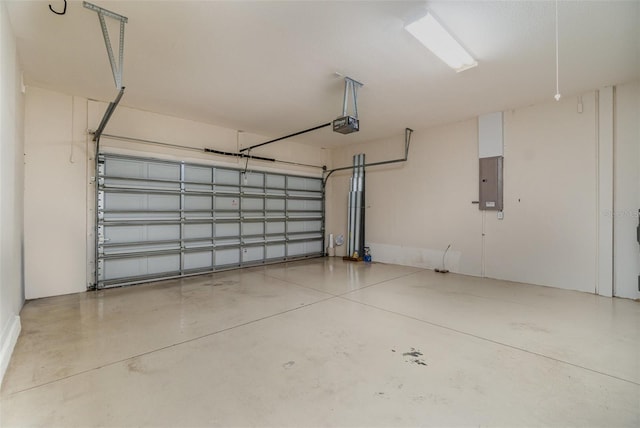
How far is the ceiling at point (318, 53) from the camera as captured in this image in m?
2.40

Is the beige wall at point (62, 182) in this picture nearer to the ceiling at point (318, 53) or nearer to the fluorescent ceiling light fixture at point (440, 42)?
the ceiling at point (318, 53)

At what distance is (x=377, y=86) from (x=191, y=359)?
3695 mm

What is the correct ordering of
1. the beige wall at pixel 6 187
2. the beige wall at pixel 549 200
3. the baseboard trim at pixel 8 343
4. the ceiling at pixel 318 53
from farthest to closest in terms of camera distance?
the beige wall at pixel 549 200
the ceiling at pixel 318 53
the beige wall at pixel 6 187
the baseboard trim at pixel 8 343

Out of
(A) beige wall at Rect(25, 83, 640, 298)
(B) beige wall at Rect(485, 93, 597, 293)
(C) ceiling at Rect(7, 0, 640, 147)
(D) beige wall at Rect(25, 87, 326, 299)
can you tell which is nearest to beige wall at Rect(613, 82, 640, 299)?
(A) beige wall at Rect(25, 83, 640, 298)

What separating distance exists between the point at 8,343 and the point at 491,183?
20.2ft

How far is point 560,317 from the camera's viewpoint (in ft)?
10.2

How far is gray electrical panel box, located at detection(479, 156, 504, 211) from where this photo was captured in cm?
481

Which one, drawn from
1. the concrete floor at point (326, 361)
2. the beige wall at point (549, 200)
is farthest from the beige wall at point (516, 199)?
the concrete floor at point (326, 361)

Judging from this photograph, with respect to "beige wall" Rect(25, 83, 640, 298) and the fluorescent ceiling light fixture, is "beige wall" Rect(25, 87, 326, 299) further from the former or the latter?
the fluorescent ceiling light fixture

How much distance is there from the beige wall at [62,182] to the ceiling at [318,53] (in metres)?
0.29

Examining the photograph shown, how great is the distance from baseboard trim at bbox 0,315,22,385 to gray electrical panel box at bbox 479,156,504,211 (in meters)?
5.99

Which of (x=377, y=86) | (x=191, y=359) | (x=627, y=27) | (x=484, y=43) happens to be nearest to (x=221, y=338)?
(x=191, y=359)

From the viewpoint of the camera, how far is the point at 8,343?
223cm

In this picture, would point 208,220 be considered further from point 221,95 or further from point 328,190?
point 328,190
